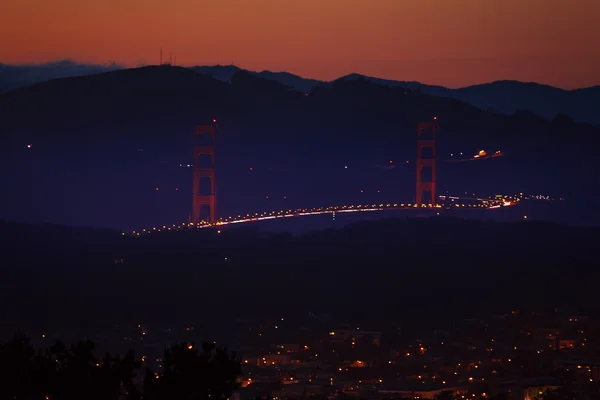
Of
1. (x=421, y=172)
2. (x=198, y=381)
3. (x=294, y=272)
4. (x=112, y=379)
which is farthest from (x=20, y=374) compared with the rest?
(x=421, y=172)

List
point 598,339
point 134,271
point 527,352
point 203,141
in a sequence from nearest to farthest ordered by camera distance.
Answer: point 527,352
point 598,339
point 134,271
point 203,141

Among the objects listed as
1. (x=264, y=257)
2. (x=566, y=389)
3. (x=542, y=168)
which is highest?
(x=542, y=168)

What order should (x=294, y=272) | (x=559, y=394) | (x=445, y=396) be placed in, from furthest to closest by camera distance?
1. (x=294, y=272)
2. (x=559, y=394)
3. (x=445, y=396)

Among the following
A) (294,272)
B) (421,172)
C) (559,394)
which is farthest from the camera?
(421,172)

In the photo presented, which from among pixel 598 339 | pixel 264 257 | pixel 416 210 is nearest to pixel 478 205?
pixel 416 210

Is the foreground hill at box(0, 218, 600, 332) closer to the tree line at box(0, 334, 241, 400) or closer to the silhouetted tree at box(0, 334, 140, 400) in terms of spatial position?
the silhouetted tree at box(0, 334, 140, 400)

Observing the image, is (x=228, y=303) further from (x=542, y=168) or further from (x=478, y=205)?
(x=542, y=168)

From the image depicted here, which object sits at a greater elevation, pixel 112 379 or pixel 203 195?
pixel 203 195

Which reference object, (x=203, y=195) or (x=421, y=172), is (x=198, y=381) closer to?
(x=203, y=195)
